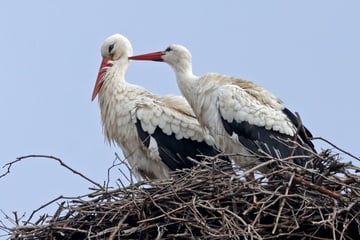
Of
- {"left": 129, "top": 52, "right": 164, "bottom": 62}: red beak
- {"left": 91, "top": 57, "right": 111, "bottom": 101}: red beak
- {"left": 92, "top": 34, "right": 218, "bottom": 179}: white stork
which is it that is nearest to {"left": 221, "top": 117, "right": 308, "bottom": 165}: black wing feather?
{"left": 92, "top": 34, "right": 218, "bottom": 179}: white stork

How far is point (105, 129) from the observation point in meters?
8.02

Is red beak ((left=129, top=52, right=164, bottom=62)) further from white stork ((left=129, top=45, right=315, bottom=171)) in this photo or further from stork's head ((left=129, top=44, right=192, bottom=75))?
white stork ((left=129, top=45, right=315, bottom=171))

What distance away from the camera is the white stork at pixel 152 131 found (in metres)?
7.64

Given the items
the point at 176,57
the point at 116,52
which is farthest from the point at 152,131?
the point at 116,52

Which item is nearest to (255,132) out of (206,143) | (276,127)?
(276,127)

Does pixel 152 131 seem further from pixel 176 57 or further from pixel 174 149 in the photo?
pixel 176 57

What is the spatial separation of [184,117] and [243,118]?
728 millimetres

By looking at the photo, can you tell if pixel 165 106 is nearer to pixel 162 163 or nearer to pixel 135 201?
pixel 162 163

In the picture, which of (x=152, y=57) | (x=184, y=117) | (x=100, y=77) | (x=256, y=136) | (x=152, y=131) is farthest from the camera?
(x=100, y=77)

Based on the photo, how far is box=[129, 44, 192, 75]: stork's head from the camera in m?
7.83

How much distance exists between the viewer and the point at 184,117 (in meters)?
7.85

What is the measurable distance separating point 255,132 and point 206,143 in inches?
24.9

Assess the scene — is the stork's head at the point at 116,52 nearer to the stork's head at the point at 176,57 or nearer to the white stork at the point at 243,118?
the stork's head at the point at 176,57

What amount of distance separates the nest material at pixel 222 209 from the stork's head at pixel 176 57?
5.33ft
